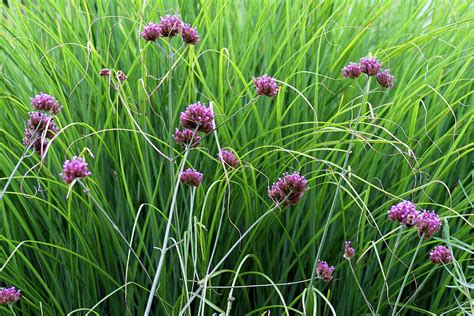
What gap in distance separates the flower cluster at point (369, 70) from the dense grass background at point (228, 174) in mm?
140

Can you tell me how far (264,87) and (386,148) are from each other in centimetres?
70

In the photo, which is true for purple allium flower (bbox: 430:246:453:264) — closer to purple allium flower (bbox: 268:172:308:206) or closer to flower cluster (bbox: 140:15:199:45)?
purple allium flower (bbox: 268:172:308:206)

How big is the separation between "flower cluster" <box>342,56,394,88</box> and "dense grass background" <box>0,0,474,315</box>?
0.46 ft

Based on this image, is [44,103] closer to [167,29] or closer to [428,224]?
[167,29]

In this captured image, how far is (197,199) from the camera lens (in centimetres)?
221

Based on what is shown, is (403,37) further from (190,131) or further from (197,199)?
(190,131)

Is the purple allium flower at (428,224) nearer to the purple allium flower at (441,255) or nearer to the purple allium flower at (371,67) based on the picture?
the purple allium flower at (441,255)

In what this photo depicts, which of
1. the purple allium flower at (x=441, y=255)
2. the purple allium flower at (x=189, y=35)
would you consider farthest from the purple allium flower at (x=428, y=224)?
the purple allium flower at (x=189, y=35)

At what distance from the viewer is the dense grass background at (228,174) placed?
2.21 metres

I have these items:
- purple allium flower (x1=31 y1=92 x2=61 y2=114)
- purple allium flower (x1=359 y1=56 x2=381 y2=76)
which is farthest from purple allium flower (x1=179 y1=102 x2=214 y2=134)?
purple allium flower (x1=359 y1=56 x2=381 y2=76)

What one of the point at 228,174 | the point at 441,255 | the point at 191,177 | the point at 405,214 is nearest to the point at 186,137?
the point at 191,177

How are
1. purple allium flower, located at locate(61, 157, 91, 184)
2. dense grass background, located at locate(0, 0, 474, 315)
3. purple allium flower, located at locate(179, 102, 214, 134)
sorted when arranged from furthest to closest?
dense grass background, located at locate(0, 0, 474, 315) < purple allium flower, located at locate(179, 102, 214, 134) < purple allium flower, located at locate(61, 157, 91, 184)

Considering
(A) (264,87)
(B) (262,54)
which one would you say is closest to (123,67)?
(B) (262,54)

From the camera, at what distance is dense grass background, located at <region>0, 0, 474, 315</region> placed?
7.24ft
